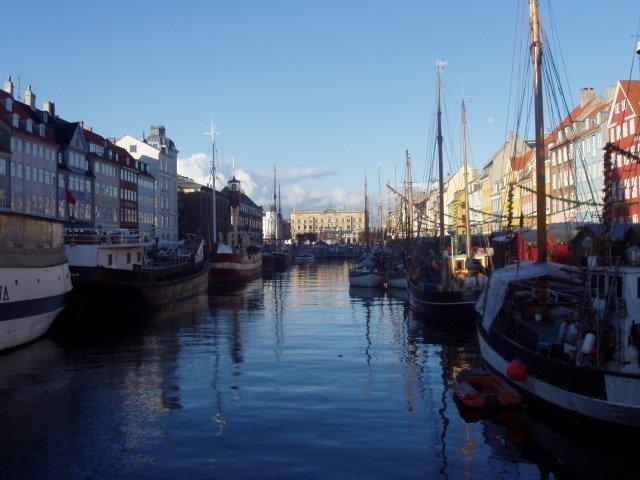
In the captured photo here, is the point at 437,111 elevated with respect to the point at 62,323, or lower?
elevated

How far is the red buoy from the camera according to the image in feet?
65.0

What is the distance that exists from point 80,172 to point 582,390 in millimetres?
74973

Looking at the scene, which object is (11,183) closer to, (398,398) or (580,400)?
(398,398)

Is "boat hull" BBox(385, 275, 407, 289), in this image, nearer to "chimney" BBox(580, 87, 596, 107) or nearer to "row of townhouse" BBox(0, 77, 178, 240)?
"row of townhouse" BBox(0, 77, 178, 240)

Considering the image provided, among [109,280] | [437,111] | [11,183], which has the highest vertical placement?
[437,111]

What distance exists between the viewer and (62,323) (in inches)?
1601

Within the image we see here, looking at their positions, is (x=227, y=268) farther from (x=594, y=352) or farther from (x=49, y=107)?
(x=594, y=352)

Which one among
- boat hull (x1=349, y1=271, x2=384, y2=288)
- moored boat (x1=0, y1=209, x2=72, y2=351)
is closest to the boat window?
moored boat (x1=0, y1=209, x2=72, y2=351)

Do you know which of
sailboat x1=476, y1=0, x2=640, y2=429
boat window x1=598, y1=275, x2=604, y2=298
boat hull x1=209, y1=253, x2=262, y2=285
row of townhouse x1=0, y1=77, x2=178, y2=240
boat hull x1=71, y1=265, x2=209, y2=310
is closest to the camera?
sailboat x1=476, y1=0, x2=640, y2=429

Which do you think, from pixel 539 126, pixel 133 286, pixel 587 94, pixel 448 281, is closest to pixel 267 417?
pixel 539 126

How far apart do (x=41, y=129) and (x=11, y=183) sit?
1007cm

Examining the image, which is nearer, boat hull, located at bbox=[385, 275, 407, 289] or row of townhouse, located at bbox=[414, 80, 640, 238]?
row of townhouse, located at bbox=[414, 80, 640, 238]

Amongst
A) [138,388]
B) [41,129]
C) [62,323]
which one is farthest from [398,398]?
[41,129]

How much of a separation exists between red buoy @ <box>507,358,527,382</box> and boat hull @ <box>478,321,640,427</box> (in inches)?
4.9
